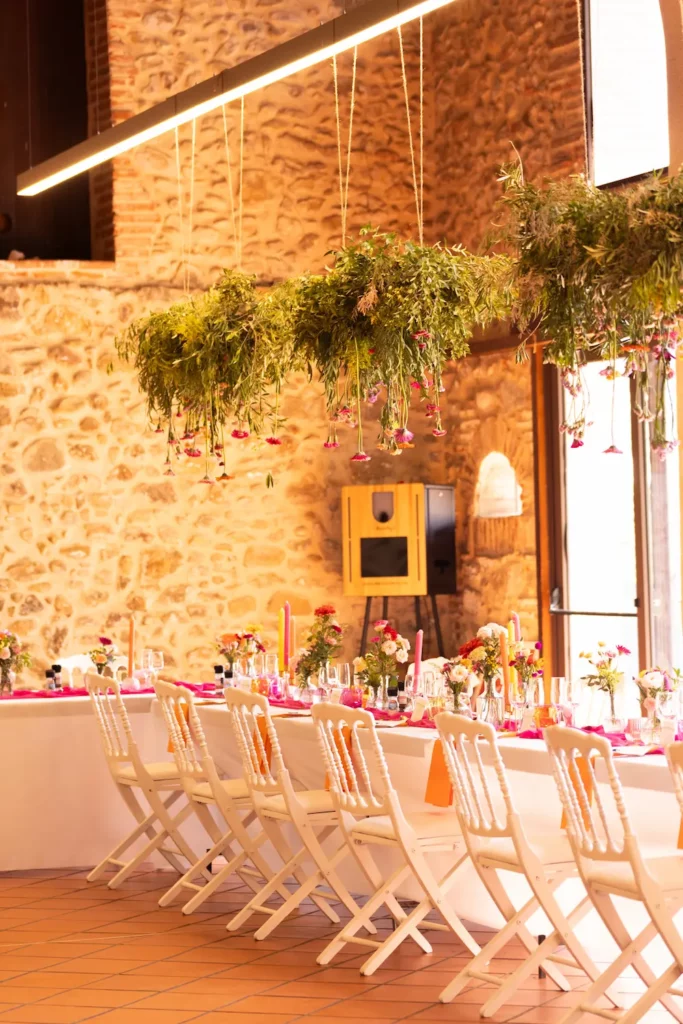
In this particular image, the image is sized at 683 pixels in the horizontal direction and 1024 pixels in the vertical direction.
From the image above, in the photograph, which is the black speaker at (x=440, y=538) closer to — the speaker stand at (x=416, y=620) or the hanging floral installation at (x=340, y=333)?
the speaker stand at (x=416, y=620)

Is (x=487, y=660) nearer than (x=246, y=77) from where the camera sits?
Yes

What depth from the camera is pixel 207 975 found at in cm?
527

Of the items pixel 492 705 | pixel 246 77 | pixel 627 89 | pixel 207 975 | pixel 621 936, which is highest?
pixel 627 89

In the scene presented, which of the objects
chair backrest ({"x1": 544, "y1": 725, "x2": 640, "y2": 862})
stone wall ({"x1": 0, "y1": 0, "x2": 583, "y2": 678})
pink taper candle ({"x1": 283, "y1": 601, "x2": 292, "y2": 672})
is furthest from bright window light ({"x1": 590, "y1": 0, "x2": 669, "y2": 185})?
chair backrest ({"x1": 544, "y1": 725, "x2": 640, "y2": 862})

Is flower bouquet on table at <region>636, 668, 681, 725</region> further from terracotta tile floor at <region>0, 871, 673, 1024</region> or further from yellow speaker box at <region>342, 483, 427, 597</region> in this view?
yellow speaker box at <region>342, 483, 427, 597</region>

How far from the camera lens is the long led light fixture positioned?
5.16 meters

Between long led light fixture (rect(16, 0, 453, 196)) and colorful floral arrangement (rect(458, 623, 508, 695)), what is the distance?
7.81 ft

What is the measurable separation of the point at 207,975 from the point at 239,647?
2500 mm

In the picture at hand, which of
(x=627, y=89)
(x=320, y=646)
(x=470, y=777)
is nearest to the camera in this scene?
(x=470, y=777)

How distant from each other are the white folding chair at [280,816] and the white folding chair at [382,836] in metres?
0.18

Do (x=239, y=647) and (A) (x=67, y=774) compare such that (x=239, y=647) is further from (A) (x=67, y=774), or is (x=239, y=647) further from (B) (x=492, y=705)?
(B) (x=492, y=705)

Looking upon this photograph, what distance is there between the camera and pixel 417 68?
10984 millimetres

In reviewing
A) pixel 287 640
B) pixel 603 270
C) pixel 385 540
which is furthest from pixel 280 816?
pixel 385 540

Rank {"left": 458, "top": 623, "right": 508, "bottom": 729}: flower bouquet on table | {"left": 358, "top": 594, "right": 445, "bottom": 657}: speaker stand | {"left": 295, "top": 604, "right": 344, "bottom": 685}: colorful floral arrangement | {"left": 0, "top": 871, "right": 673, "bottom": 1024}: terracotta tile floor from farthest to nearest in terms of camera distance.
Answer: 1. {"left": 358, "top": 594, "right": 445, "bottom": 657}: speaker stand
2. {"left": 295, "top": 604, "right": 344, "bottom": 685}: colorful floral arrangement
3. {"left": 458, "top": 623, "right": 508, "bottom": 729}: flower bouquet on table
4. {"left": 0, "top": 871, "right": 673, "bottom": 1024}: terracotta tile floor
